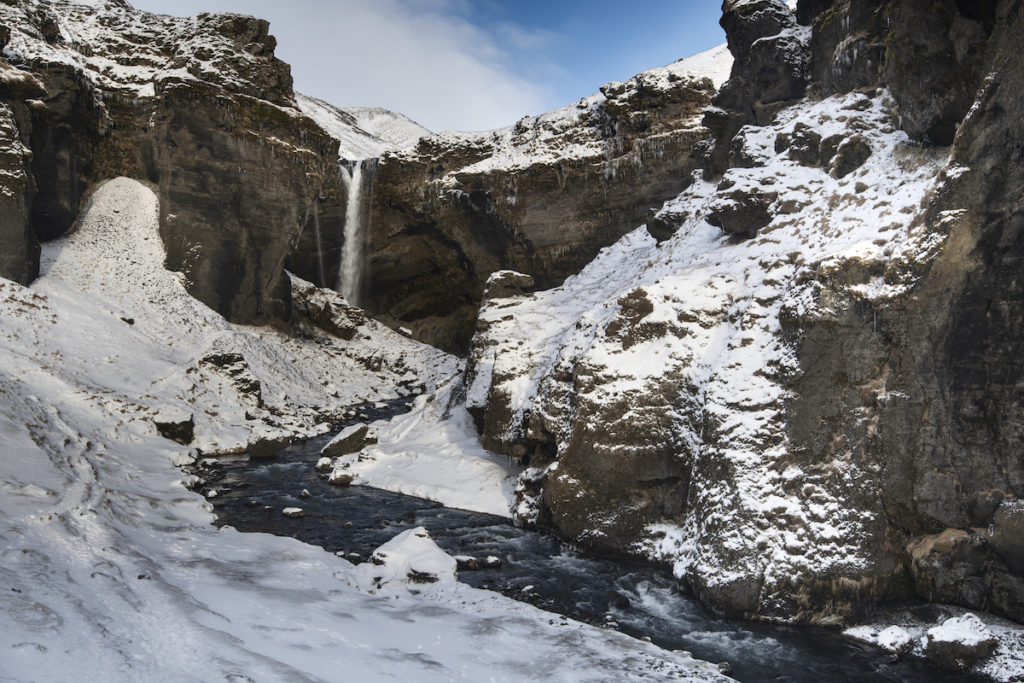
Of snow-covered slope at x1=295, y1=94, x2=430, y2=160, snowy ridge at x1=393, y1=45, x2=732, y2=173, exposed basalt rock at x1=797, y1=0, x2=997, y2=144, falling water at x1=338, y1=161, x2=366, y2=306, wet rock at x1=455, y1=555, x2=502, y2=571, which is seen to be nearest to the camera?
exposed basalt rock at x1=797, y1=0, x2=997, y2=144

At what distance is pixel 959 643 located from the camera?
8.62m

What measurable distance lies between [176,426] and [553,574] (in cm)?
1389

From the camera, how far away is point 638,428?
13.4m

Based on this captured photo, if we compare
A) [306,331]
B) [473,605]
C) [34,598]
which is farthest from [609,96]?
[34,598]

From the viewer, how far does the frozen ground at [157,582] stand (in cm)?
703

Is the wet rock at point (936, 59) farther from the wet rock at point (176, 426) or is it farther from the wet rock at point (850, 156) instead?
the wet rock at point (176, 426)

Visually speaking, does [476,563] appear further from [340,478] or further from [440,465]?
[340,478]

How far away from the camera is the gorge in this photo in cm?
894

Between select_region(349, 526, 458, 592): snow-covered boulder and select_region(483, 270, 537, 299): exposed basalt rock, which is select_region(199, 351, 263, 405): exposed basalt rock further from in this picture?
select_region(349, 526, 458, 592): snow-covered boulder

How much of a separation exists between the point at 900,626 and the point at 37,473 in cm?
1538

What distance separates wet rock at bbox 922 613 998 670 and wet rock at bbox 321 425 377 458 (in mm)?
15960

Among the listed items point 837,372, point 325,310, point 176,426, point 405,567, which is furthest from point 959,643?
point 325,310

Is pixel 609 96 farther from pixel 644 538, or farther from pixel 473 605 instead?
pixel 473 605

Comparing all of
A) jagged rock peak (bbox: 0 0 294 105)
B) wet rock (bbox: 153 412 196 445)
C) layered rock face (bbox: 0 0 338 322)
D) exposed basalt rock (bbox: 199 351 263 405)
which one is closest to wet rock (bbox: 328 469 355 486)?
wet rock (bbox: 153 412 196 445)
